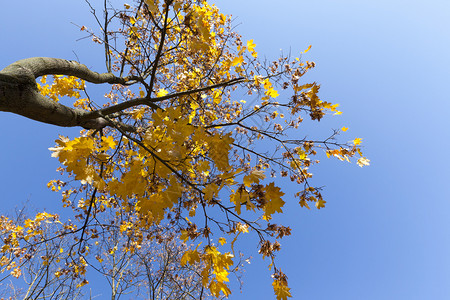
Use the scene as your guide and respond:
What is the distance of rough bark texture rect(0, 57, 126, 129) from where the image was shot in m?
1.52

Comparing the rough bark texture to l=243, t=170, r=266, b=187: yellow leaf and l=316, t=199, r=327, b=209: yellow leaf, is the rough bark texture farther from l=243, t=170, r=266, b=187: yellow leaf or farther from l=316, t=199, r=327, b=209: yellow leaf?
l=316, t=199, r=327, b=209: yellow leaf

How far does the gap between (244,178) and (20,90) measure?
1.72m

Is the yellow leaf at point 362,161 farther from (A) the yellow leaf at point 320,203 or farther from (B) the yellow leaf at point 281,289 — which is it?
(B) the yellow leaf at point 281,289

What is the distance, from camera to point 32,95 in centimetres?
166

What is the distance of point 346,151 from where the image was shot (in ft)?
8.69

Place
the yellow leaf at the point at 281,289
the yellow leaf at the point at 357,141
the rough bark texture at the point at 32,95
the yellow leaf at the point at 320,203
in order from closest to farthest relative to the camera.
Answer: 1. the rough bark texture at the point at 32,95
2. the yellow leaf at the point at 281,289
3. the yellow leaf at the point at 320,203
4. the yellow leaf at the point at 357,141

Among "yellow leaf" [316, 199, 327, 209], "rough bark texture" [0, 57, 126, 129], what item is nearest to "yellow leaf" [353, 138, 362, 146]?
Result: "yellow leaf" [316, 199, 327, 209]

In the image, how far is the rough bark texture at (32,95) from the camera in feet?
4.98

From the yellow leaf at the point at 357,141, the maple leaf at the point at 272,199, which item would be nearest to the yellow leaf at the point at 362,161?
the yellow leaf at the point at 357,141

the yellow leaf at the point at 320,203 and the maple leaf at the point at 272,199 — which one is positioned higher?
the yellow leaf at the point at 320,203

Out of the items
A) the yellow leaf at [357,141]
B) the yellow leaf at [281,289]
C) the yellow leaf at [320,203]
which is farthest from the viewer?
the yellow leaf at [357,141]

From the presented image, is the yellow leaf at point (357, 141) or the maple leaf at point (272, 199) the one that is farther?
the yellow leaf at point (357, 141)

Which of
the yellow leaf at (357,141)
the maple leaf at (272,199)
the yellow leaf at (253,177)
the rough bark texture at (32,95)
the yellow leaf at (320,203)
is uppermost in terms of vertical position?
the yellow leaf at (357,141)

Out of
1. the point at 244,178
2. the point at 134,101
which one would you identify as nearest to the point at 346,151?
the point at 244,178
